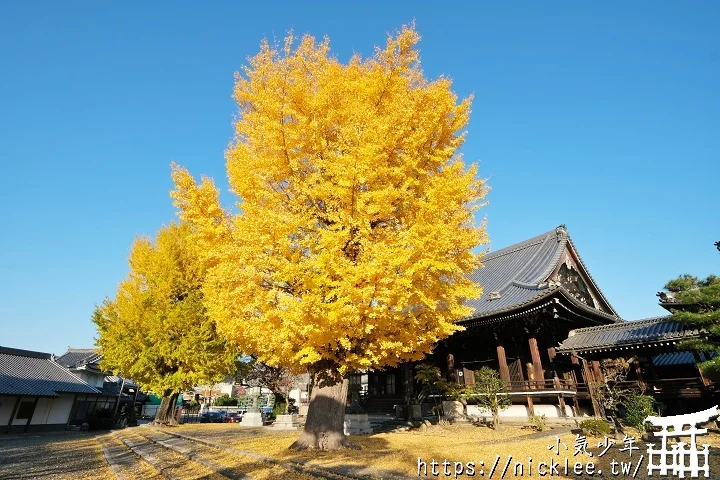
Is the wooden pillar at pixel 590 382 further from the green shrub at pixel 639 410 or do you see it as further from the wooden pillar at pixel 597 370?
the green shrub at pixel 639 410

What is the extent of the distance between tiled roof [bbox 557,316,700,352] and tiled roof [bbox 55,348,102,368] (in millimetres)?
42037

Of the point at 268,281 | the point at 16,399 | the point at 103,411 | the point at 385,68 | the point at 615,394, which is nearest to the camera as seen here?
the point at 268,281

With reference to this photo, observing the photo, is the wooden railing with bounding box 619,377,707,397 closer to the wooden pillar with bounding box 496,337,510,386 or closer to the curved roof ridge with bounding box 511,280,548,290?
the wooden pillar with bounding box 496,337,510,386

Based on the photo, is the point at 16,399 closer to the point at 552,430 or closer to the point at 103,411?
the point at 103,411

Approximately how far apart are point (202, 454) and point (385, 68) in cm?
1128

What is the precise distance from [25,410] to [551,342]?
3057 centimetres

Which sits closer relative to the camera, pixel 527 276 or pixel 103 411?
pixel 527 276

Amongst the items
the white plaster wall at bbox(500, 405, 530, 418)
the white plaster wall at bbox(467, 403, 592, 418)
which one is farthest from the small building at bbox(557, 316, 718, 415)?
the white plaster wall at bbox(500, 405, 530, 418)

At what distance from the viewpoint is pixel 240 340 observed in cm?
954

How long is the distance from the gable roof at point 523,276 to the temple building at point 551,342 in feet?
0.19

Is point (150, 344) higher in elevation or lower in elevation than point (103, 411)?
higher

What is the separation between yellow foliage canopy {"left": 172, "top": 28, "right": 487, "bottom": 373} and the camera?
7.13 meters

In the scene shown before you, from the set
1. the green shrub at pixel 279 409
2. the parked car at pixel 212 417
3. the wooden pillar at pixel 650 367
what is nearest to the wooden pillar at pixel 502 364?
the wooden pillar at pixel 650 367

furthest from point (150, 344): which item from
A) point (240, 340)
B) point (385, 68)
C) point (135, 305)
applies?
point (385, 68)
